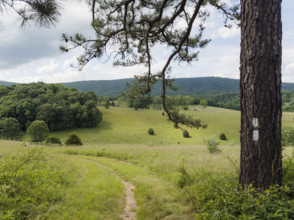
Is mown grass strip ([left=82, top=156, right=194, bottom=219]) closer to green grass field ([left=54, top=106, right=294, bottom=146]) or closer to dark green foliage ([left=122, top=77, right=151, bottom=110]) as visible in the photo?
dark green foliage ([left=122, top=77, right=151, bottom=110])

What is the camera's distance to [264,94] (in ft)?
8.55

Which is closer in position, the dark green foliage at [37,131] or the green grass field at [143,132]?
the dark green foliage at [37,131]

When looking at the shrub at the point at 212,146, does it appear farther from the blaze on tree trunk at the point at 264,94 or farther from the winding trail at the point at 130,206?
the blaze on tree trunk at the point at 264,94

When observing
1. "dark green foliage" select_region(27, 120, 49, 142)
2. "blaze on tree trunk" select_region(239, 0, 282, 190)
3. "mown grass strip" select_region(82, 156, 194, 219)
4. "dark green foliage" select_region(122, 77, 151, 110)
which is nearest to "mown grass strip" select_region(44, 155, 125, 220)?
"mown grass strip" select_region(82, 156, 194, 219)

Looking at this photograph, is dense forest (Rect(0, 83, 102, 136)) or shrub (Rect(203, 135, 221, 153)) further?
dense forest (Rect(0, 83, 102, 136))

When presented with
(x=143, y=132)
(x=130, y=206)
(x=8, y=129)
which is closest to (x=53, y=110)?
(x=8, y=129)

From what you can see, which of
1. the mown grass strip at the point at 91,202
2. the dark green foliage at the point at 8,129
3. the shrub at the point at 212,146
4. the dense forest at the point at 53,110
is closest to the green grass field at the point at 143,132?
the dense forest at the point at 53,110

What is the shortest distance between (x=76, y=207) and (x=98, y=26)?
5286 mm

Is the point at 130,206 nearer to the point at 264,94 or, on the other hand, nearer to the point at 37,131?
the point at 264,94

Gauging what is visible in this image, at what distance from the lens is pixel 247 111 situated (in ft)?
9.08

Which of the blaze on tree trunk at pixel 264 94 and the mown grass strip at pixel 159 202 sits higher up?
the blaze on tree trunk at pixel 264 94

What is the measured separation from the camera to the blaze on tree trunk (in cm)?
261

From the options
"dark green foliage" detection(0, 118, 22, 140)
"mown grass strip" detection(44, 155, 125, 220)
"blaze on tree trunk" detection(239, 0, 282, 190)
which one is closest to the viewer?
"blaze on tree trunk" detection(239, 0, 282, 190)

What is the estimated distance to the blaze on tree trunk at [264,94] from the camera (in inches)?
103
